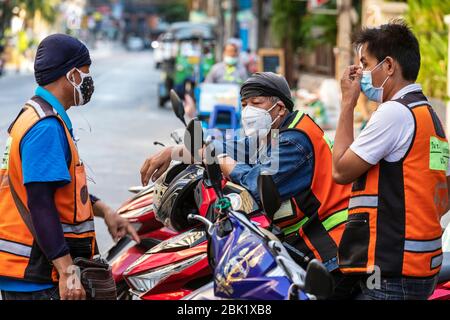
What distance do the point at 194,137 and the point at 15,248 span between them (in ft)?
2.62

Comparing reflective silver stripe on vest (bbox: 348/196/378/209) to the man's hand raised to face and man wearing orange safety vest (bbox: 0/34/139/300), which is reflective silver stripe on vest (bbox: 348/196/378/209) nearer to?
the man's hand raised to face

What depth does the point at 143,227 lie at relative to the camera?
532 centimetres

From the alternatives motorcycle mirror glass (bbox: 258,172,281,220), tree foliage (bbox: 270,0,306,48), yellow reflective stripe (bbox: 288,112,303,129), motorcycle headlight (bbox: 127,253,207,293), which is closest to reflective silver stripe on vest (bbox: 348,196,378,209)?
motorcycle mirror glass (bbox: 258,172,281,220)

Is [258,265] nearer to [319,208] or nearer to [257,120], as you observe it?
[319,208]

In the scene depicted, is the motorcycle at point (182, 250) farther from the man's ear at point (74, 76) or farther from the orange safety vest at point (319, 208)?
the man's ear at point (74, 76)

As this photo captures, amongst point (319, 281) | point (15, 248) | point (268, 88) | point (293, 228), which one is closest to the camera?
point (319, 281)

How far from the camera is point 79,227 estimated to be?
3535mm

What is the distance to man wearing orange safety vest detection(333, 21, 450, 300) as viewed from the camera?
3.32 metres

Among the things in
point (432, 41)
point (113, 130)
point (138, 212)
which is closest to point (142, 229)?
point (138, 212)

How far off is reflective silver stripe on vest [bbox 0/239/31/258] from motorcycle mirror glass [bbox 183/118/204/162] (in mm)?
738

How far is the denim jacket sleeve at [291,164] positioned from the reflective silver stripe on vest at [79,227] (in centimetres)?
73

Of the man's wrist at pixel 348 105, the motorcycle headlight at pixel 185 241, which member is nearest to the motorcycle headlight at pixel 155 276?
the motorcycle headlight at pixel 185 241

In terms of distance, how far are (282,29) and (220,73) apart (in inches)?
469
